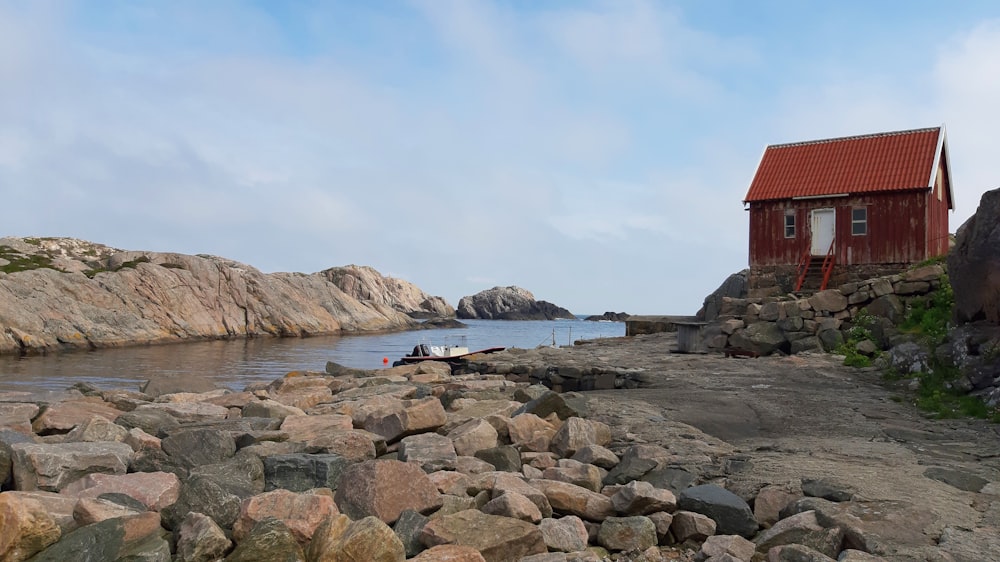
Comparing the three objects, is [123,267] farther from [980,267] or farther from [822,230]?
[980,267]

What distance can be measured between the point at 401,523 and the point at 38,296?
38628 mm

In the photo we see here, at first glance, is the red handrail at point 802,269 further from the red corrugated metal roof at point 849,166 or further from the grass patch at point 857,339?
the grass patch at point 857,339

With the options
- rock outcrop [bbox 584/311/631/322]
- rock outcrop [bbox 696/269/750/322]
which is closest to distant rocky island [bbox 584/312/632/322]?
rock outcrop [bbox 584/311/631/322]

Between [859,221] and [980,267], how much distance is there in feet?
40.9

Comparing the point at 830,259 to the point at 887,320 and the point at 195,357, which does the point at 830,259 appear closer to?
the point at 887,320

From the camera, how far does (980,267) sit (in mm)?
11258

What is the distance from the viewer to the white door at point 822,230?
23359 mm

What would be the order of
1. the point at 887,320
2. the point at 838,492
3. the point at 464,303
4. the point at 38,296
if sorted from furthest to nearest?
the point at 464,303
the point at 38,296
the point at 887,320
the point at 838,492

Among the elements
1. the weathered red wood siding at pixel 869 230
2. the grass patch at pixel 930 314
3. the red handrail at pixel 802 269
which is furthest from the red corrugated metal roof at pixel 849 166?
the grass patch at pixel 930 314

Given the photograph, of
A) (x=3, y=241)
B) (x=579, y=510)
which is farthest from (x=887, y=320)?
(x=3, y=241)

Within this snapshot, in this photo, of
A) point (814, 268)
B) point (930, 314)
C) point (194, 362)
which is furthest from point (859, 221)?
point (194, 362)

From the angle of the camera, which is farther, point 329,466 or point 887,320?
point 887,320

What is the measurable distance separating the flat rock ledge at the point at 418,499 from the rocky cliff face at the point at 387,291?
66811 millimetres

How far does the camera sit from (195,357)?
31.7m
